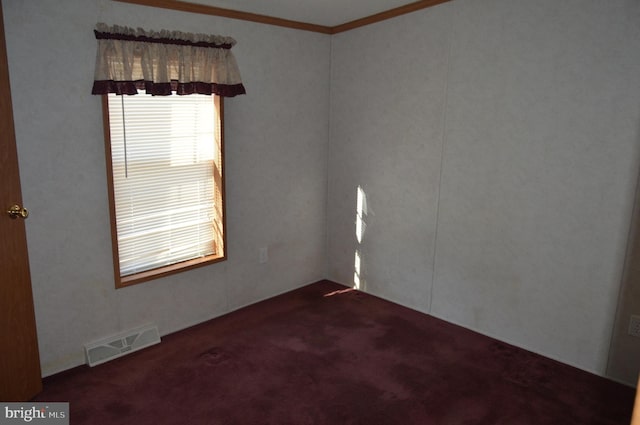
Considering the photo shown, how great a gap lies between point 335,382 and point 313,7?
98.0 inches

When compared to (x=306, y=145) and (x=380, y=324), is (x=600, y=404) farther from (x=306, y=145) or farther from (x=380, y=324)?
(x=306, y=145)

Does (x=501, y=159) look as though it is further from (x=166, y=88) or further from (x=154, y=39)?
(x=154, y=39)

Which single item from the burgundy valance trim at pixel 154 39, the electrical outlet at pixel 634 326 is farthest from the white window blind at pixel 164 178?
the electrical outlet at pixel 634 326

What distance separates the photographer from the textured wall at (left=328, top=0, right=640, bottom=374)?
239cm

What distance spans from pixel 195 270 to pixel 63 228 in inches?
36.2

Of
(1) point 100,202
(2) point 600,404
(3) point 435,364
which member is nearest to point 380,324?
(3) point 435,364

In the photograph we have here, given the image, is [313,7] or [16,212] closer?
[16,212]

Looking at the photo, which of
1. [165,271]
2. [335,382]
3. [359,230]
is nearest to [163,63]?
[165,271]

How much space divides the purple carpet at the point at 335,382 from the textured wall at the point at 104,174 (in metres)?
0.29

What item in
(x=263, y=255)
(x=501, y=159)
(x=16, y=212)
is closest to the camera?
(x=16, y=212)

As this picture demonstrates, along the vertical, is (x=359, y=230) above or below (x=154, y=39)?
below

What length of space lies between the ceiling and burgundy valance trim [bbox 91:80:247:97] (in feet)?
1.75

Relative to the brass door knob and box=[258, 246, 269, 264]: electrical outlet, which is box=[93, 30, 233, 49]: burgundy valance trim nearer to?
the brass door knob

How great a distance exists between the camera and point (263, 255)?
11.7ft
